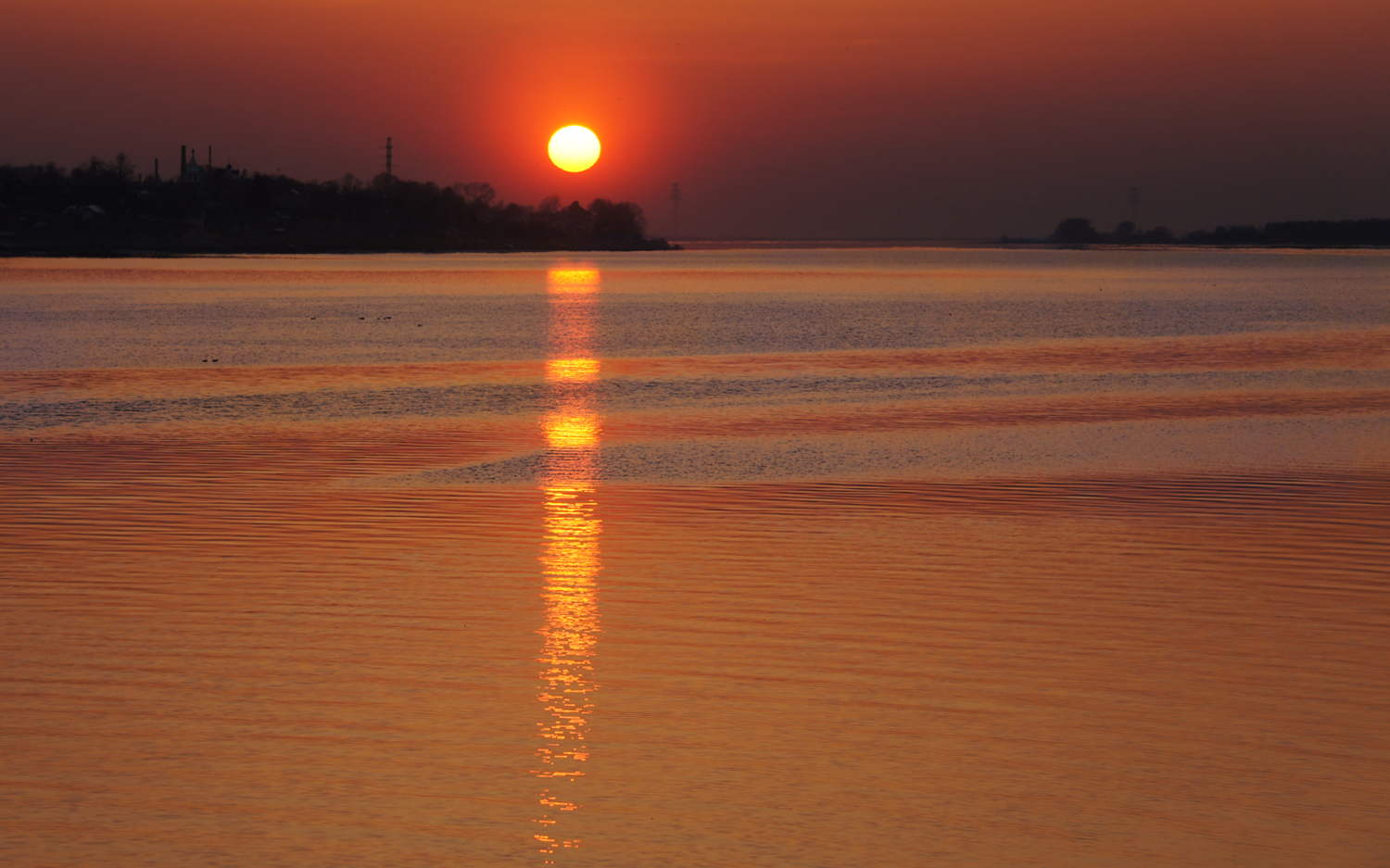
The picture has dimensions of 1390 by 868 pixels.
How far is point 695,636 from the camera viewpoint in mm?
11227

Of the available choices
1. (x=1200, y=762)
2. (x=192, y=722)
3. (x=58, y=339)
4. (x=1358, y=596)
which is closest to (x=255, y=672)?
(x=192, y=722)

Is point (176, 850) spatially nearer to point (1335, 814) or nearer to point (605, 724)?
point (605, 724)

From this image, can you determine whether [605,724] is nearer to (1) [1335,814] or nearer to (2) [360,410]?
(1) [1335,814]

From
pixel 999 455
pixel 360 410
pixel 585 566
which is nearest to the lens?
pixel 585 566

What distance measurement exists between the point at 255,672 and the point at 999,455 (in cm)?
1406

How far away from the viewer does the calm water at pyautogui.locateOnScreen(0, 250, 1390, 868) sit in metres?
7.61

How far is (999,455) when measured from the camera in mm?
21938

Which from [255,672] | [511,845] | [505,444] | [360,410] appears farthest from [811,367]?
[511,845]

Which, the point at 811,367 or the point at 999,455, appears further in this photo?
the point at 811,367

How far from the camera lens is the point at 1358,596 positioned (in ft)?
41.5

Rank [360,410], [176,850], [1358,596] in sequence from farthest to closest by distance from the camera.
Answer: [360,410]
[1358,596]
[176,850]

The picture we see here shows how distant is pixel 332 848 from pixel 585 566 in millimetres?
6754

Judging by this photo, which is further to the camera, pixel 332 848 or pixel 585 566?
pixel 585 566

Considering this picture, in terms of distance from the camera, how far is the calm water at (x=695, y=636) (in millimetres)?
7613
